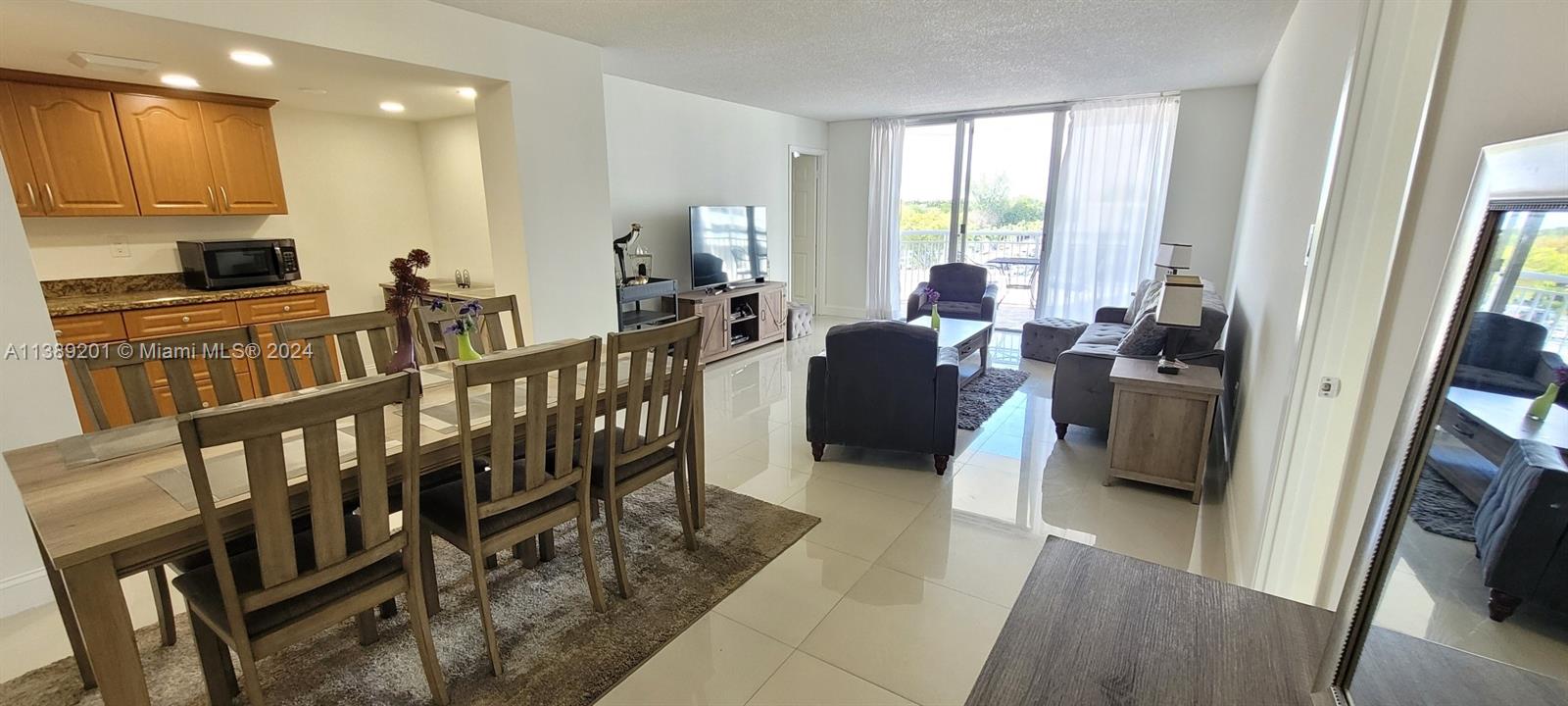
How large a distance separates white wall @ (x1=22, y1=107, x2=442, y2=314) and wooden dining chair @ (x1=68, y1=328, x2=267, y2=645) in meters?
2.90

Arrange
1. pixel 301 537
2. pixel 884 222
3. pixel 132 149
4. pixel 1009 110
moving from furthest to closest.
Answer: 1. pixel 884 222
2. pixel 1009 110
3. pixel 132 149
4. pixel 301 537

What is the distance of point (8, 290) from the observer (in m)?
2.19

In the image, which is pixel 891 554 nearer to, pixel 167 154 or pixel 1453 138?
pixel 1453 138

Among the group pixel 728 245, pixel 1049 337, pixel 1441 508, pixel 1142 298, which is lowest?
pixel 1049 337

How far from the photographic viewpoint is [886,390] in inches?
128

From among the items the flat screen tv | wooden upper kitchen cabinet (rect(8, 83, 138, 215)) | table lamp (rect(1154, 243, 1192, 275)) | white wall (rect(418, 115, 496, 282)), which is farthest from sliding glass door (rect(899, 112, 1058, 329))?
wooden upper kitchen cabinet (rect(8, 83, 138, 215))

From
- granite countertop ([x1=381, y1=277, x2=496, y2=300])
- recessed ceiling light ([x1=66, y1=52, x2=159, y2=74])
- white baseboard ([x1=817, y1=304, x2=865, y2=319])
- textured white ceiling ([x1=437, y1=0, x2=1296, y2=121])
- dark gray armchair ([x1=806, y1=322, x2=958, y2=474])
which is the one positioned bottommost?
white baseboard ([x1=817, y1=304, x2=865, y2=319])

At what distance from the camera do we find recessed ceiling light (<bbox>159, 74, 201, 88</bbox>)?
358cm

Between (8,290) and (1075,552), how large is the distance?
A: 359cm

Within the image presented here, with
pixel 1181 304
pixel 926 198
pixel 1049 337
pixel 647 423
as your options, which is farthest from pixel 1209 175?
pixel 647 423

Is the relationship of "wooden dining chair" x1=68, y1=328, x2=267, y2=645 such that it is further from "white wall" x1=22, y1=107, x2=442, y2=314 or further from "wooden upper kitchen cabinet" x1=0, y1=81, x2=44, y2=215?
"white wall" x1=22, y1=107, x2=442, y2=314

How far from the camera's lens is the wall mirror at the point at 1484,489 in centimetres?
56

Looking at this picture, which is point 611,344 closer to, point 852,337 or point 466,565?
point 466,565

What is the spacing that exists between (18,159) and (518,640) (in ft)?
14.2
